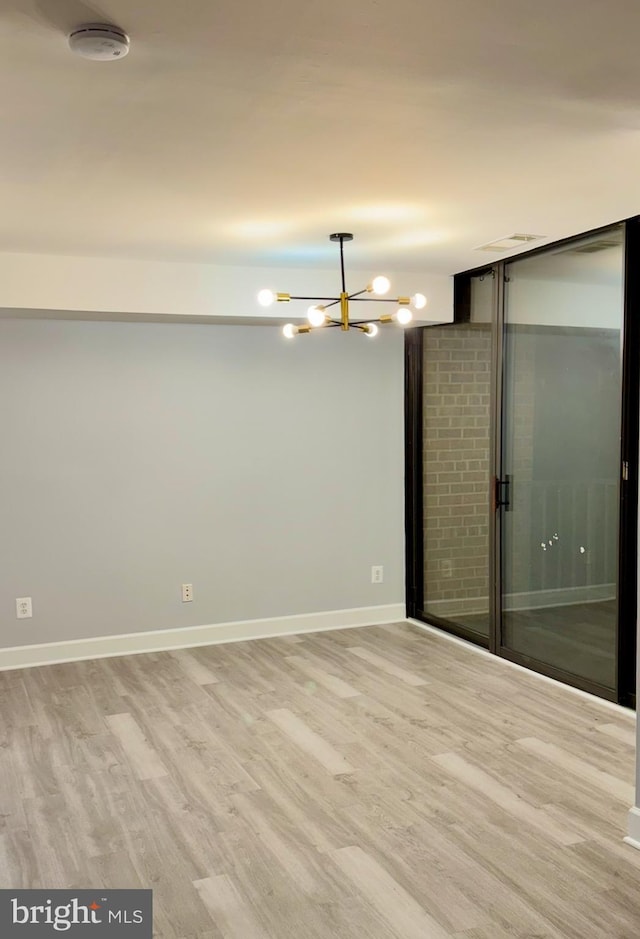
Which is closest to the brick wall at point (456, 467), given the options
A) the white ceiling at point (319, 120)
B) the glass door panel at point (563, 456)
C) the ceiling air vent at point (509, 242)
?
the glass door panel at point (563, 456)

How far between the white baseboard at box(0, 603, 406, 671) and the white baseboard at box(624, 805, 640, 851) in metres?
3.22

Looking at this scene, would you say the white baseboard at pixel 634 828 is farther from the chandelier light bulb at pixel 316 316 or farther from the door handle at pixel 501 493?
the chandelier light bulb at pixel 316 316

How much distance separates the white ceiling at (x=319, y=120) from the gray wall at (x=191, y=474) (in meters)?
1.23

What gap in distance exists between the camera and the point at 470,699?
4.63 meters

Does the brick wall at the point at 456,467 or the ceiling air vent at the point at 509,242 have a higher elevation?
the ceiling air vent at the point at 509,242

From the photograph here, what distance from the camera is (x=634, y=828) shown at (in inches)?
122

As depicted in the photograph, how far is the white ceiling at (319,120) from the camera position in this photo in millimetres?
2066

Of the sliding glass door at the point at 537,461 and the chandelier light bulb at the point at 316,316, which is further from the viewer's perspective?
the sliding glass door at the point at 537,461

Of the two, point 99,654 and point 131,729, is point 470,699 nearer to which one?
point 131,729

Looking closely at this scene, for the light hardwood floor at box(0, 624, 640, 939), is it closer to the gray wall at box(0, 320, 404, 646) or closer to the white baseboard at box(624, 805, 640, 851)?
the white baseboard at box(624, 805, 640, 851)

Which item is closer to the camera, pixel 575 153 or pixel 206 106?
pixel 206 106

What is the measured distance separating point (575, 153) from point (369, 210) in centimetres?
104

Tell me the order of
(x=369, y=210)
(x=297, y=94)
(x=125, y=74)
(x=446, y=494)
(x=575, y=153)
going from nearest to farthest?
(x=125, y=74)
(x=297, y=94)
(x=575, y=153)
(x=369, y=210)
(x=446, y=494)

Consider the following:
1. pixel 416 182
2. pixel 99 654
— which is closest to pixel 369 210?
pixel 416 182
